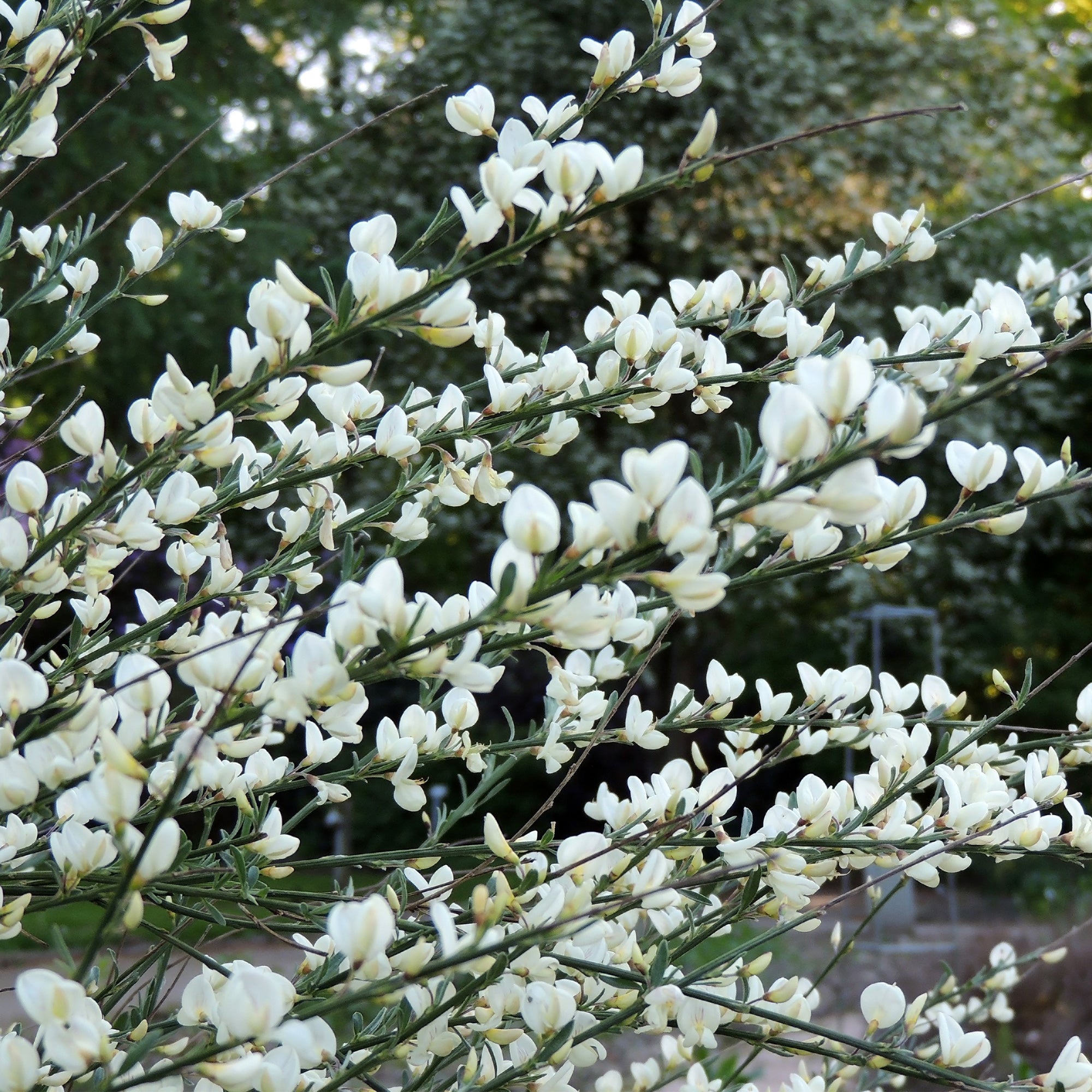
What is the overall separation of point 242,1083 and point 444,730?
1.58ft

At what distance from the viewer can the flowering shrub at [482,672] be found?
24.0 inches

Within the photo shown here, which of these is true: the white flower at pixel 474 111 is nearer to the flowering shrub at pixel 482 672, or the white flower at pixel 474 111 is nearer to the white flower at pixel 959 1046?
the flowering shrub at pixel 482 672

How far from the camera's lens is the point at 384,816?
10.1 m

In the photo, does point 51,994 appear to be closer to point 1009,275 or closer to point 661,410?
point 661,410

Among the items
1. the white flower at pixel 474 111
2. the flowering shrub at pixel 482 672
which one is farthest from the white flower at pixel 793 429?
the white flower at pixel 474 111

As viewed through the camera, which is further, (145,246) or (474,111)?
(145,246)

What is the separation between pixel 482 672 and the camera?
63 centimetres

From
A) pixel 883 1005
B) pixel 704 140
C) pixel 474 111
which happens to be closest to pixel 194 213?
pixel 474 111

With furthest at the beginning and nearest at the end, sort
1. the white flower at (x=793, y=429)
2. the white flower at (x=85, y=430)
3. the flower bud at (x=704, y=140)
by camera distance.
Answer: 1. the white flower at (x=85, y=430)
2. the flower bud at (x=704, y=140)
3. the white flower at (x=793, y=429)

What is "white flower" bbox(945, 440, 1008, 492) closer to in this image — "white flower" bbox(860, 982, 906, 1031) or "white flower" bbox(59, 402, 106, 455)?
"white flower" bbox(860, 982, 906, 1031)

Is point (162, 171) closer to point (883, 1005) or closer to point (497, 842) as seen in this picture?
point (497, 842)

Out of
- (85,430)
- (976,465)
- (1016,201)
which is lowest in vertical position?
(976,465)

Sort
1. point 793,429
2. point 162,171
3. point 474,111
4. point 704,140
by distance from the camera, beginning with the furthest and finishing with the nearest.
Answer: point 162,171 → point 474,111 → point 704,140 → point 793,429

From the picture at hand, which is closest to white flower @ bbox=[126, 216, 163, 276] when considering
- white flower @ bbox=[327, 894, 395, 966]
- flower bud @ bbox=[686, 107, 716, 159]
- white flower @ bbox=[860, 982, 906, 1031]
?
flower bud @ bbox=[686, 107, 716, 159]
